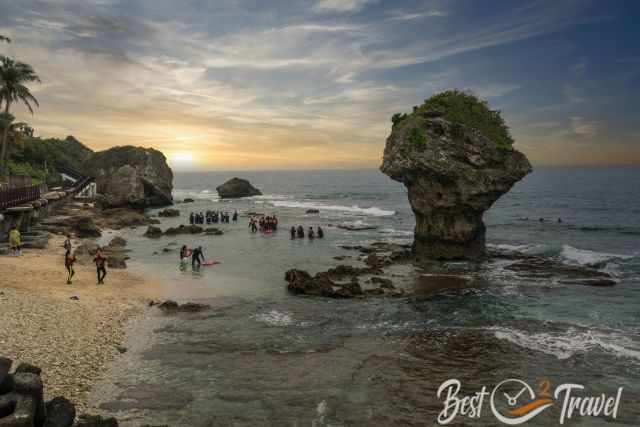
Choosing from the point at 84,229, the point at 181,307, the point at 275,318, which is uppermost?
the point at 84,229

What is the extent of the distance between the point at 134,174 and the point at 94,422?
2994 inches

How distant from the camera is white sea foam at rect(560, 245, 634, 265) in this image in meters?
36.6

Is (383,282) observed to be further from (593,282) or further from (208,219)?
(208,219)

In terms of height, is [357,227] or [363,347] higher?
[357,227]

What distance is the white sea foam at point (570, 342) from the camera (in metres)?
17.8

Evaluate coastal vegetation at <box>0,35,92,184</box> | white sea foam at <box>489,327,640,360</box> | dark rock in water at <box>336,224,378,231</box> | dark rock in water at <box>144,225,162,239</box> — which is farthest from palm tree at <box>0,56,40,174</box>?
white sea foam at <box>489,327,640,360</box>

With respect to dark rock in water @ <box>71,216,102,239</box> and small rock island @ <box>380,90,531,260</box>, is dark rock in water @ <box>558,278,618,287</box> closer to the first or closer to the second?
small rock island @ <box>380,90,531,260</box>

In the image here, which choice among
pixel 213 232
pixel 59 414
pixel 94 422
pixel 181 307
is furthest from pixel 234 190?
Result: pixel 59 414

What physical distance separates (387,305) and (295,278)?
7.03m

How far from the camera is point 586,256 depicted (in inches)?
1523

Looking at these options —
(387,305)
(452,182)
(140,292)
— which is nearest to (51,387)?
(140,292)

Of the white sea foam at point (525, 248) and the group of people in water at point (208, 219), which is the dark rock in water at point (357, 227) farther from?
the white sea foam at point (525, 248)

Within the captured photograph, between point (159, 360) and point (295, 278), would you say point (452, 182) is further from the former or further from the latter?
point (159, 360)

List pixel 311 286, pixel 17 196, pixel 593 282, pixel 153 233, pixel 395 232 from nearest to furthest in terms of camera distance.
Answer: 1. pixel 311 286
2. pixel 593 282
3. pixel 17 196
4. pixel 153 233
5. pixel 395 232
